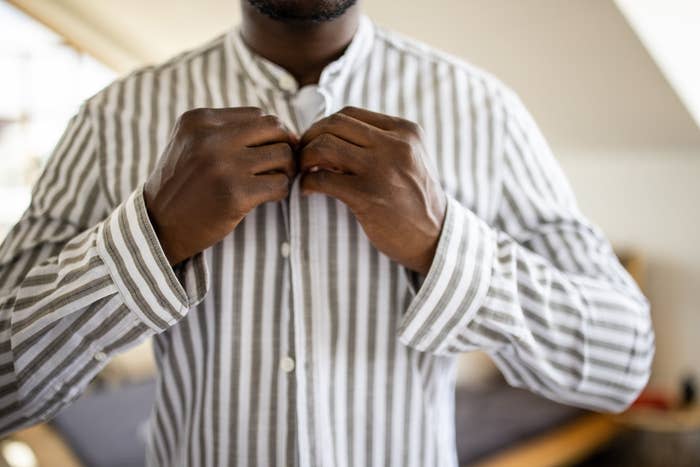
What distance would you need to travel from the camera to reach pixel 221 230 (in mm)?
665

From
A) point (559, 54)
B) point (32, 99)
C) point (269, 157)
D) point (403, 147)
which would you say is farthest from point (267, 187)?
point (32, 99)

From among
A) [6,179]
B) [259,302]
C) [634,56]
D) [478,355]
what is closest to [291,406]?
[259,302]

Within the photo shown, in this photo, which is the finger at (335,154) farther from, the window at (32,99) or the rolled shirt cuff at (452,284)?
the window at (32,99)

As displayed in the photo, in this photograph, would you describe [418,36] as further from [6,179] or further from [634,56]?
[6,179]

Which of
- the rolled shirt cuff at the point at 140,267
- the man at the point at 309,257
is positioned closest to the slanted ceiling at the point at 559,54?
the man at the point at 309,257

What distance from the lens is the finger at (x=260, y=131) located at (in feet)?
2.12

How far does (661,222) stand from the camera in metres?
2.27

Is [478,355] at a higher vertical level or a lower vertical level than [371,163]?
lower

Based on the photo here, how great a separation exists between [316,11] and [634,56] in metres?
1.12

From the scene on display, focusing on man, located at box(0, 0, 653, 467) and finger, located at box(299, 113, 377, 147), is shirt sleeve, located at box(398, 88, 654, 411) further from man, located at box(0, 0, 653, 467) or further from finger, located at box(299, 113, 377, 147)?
finger, located at box(299, 113, 377, 147)

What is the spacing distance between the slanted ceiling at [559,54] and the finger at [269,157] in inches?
41.8

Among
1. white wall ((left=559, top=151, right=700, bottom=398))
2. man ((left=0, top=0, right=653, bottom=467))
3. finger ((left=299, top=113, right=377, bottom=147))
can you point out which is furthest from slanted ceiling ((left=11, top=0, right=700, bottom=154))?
finger ((left=299, top=113, right=377, bottom=147))

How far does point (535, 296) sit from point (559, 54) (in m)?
1.11

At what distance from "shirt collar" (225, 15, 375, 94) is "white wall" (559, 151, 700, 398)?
1.57 metres
